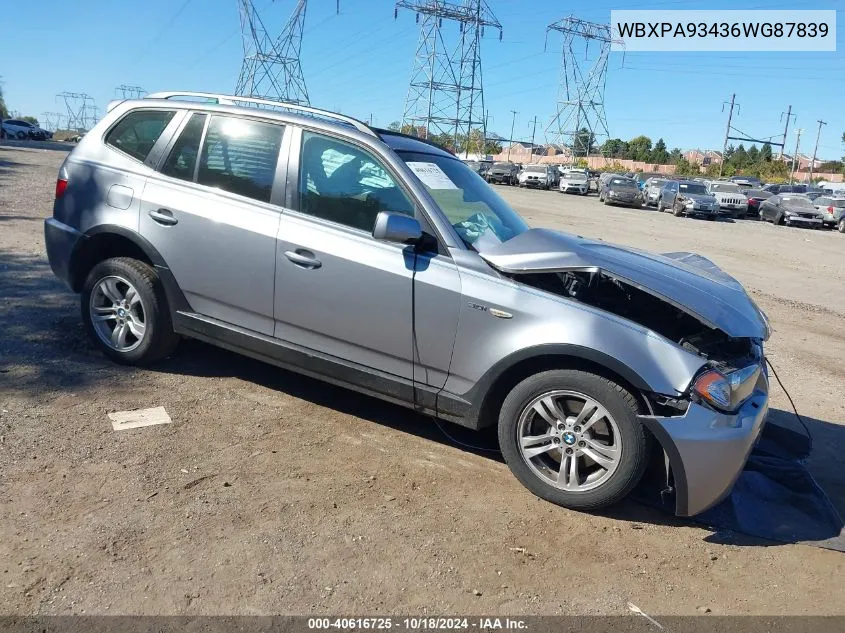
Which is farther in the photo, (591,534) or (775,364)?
(775,364)

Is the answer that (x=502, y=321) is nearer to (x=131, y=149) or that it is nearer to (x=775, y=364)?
(x=131, y=149)

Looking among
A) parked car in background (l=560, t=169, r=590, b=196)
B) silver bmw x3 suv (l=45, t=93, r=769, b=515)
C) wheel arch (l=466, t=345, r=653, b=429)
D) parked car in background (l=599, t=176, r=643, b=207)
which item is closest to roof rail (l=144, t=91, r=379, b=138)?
silver bmw x3 suv (l=45, t=93, r=769, b=515)

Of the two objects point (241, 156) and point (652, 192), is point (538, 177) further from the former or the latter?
point (241, 156)

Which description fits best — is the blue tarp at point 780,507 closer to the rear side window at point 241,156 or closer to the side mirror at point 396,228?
the side mirror at point 396,228

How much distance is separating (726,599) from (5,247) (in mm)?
8583

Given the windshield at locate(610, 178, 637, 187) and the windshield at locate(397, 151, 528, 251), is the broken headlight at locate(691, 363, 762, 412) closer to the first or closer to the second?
the windshield at locate(397, 151, 528, 251)

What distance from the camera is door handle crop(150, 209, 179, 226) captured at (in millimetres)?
4613

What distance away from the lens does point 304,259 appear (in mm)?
4188

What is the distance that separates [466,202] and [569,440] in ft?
5.59

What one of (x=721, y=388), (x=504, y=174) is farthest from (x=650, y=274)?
(x=504, y=174)

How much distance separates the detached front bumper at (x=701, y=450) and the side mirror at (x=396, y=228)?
1520 millimetres

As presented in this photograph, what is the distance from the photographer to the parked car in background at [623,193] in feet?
114

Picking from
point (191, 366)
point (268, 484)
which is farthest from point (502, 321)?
point (191, 366)

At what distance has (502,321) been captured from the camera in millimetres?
3760
